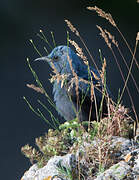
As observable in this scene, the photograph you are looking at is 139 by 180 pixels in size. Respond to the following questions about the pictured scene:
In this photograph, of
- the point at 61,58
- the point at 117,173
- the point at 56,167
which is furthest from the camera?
the point at 61,58

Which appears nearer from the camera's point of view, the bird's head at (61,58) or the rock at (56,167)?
the rock at (56,167)

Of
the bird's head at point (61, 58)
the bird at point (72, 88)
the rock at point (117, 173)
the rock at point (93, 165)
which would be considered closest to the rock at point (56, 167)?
the rock at point (93, 165)

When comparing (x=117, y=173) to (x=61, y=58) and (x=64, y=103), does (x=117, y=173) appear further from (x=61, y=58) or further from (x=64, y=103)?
(x=61, y=58)

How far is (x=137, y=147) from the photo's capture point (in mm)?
3299

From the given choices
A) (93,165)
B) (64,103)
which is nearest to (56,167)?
(93,165)

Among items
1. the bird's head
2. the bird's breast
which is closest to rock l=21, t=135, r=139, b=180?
the bird's breast

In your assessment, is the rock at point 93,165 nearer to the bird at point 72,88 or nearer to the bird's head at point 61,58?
the bird at point 72,88

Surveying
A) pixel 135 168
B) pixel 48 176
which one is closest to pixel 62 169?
pixel 48 176

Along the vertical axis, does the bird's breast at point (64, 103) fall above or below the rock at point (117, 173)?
above

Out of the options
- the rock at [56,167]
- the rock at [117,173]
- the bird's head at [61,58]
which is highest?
the bird's head at [61,58]

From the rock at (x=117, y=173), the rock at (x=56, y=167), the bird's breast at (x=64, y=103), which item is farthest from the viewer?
the bird's breast at (x=64, y=103)

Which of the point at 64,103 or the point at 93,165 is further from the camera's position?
the point at 64,103

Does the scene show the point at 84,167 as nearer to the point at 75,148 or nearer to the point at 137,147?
the point at 75,148

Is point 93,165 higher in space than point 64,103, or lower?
A: lower
